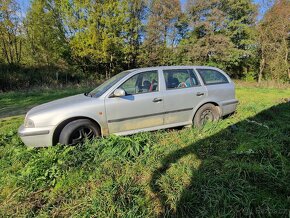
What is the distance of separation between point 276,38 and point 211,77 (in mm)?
19289

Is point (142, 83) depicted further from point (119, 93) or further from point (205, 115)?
point (205, 115)

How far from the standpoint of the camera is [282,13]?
714 inches

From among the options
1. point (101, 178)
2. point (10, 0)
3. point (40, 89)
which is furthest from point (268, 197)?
point (10, 0)

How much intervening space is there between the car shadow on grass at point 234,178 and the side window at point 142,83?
151cm

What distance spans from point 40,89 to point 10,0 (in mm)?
6765

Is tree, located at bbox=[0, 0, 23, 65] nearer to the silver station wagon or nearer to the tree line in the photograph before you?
the tree line

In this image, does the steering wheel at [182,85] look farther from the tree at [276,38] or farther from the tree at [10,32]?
the tree at [276,38]

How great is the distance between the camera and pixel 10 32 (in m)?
14.9

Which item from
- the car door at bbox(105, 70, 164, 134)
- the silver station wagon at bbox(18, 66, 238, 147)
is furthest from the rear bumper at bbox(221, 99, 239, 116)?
the car door at bbox(105, 70, 164, 134)

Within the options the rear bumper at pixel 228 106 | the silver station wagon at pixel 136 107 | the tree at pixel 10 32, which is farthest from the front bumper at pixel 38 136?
the tree at pixel 10 32

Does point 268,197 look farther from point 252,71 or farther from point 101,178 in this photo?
point 252,71

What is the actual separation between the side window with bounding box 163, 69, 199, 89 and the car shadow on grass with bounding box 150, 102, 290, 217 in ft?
4.48

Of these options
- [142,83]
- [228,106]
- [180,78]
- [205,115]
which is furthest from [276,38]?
[142,83]

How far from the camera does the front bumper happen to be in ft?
11.7
